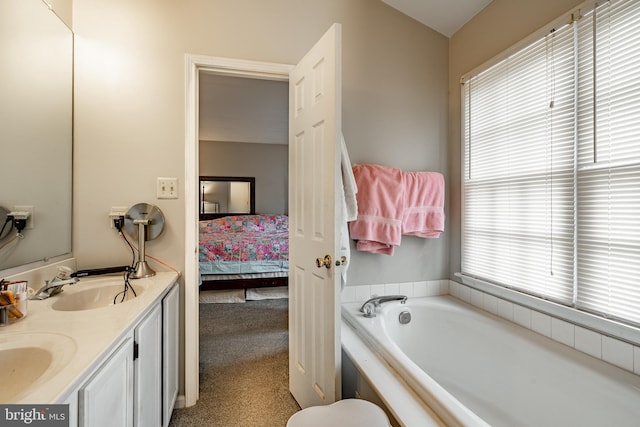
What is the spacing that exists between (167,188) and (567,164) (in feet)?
7.02

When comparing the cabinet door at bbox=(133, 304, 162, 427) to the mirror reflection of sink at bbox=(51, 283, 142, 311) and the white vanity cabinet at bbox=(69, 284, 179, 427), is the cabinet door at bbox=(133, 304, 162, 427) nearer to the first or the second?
the white vanity cabinet at bbox=(69, 284, 179, 427)

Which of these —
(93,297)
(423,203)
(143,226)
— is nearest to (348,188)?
(423,203)

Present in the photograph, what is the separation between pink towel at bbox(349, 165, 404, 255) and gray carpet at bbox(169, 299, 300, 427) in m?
1.17

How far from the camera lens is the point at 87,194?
1672 millimetres

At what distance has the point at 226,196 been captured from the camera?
18.4ft

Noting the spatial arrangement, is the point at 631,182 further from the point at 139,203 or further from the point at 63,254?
the point at 63,254

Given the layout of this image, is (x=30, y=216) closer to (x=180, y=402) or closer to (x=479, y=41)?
(x=180, y=402)

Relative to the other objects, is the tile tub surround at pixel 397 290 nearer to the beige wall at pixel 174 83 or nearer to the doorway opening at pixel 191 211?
the beige wall at pixel 174 83

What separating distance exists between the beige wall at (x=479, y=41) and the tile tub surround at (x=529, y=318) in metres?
0.22

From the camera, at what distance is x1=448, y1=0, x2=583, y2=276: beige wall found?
1567mm

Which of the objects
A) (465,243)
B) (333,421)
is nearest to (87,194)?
(333,421)

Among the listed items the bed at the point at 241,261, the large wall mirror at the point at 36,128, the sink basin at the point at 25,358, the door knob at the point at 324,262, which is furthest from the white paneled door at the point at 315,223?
the bed at the point at 241,261

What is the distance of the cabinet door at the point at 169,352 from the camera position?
58.5 inches

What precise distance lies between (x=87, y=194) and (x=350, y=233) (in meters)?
1.60
